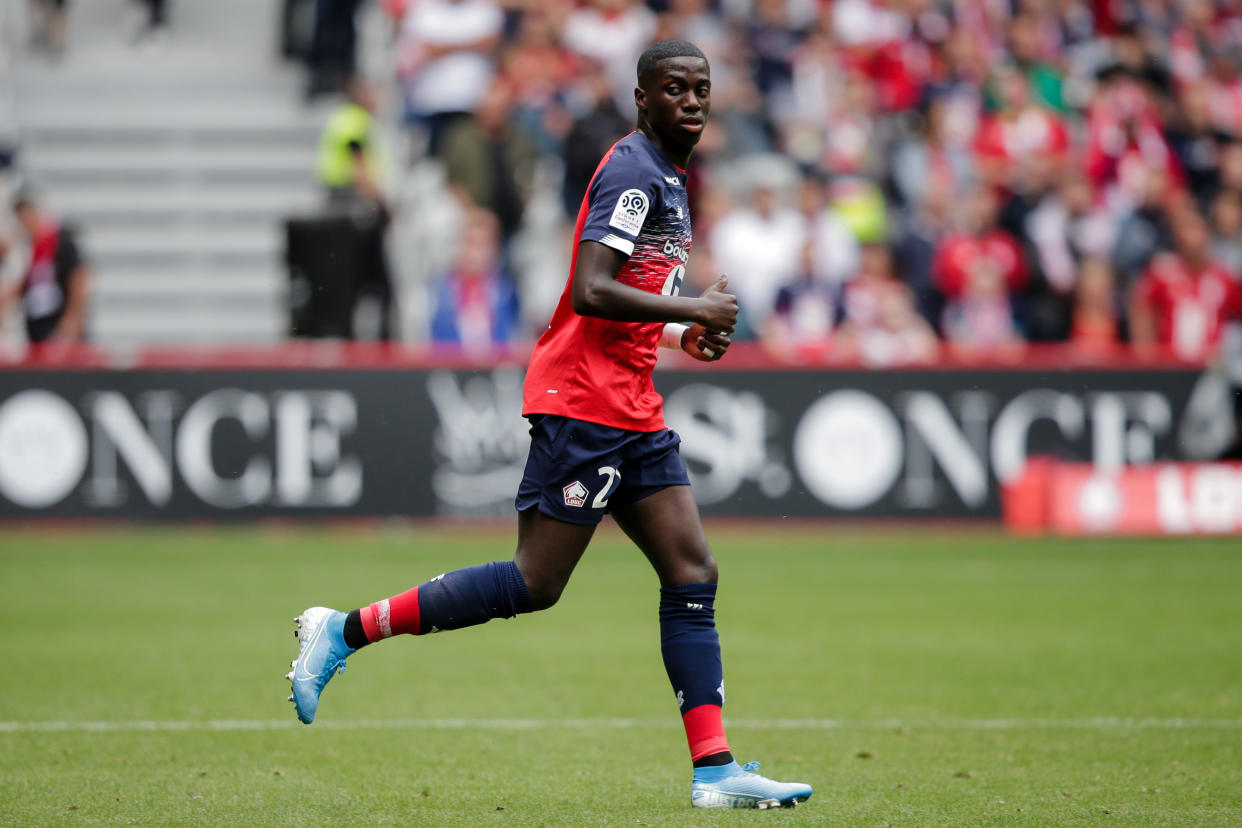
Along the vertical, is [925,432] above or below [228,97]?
below

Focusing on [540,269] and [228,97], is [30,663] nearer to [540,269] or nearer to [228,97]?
[540,269]

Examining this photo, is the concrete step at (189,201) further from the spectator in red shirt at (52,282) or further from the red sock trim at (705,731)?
the red sock trim at (705,731)

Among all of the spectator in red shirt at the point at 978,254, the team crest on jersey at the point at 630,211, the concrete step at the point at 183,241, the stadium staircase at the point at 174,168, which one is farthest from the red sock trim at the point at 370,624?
the concrete step at the point at 183,241

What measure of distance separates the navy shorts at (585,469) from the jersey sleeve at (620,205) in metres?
0.62

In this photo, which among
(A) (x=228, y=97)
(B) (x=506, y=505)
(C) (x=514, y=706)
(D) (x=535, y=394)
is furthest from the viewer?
(A) (x=228, y=97)

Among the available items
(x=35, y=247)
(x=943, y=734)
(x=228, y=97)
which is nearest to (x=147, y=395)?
(x=35, y=247)

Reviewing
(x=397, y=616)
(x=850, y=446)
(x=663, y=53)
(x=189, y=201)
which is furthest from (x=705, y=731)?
(x=189, y=201)

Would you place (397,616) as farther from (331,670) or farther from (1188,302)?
(1188,302)

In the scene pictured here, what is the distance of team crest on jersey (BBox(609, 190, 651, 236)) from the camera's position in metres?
5.58

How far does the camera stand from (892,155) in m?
18.9

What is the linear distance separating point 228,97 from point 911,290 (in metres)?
8.69

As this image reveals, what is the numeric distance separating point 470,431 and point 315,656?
964 centimetres

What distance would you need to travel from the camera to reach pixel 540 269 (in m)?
17.2

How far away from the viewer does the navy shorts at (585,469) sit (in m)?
5.76
